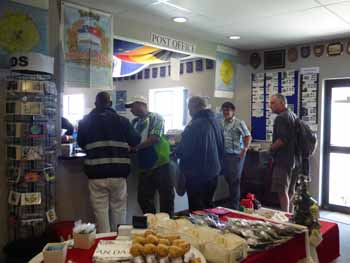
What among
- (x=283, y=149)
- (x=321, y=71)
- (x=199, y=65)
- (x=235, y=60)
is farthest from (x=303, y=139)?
(x=199, y=65)

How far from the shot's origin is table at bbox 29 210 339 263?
1802 mm

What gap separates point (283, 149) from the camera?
3869 millimetres

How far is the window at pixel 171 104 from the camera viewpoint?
6.50 metres

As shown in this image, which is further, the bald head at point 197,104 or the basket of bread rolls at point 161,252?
the bald head at point 197,104

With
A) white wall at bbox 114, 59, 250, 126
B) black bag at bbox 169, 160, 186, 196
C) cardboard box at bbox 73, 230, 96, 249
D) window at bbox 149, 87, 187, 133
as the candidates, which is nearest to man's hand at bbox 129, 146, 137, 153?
black bag at bbox 169, 160, 186, 196

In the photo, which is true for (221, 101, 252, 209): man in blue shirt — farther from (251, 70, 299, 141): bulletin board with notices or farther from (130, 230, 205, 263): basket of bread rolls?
(130, 230, 205, 263): basket of bread rolls

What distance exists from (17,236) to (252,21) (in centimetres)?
318

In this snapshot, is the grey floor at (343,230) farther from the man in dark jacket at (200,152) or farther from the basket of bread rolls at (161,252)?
the basket of bread rolls at (161,252)

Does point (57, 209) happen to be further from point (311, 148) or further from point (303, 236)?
point (311, 148)

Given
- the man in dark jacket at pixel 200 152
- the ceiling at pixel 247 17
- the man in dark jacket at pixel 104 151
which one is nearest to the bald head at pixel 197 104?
the man in dark jacket at pixel 200 152

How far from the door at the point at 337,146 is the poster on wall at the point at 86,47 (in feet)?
10.4

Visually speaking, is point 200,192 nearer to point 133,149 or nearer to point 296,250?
point 133,149

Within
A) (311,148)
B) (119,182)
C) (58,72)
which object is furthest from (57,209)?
(311,148)

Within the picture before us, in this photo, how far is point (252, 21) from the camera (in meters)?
4.02
